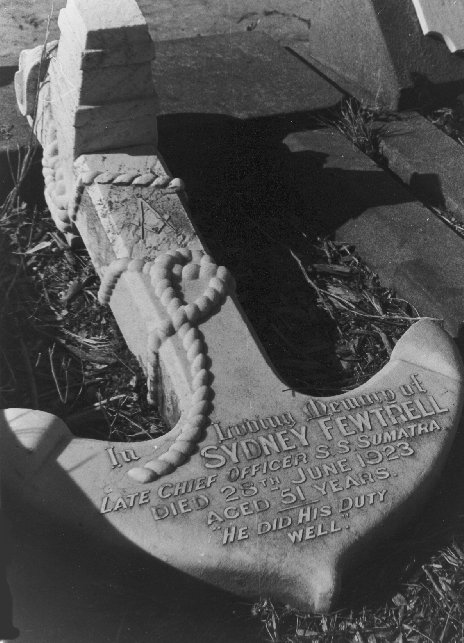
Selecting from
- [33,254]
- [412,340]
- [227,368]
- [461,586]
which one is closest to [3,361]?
[33,254]

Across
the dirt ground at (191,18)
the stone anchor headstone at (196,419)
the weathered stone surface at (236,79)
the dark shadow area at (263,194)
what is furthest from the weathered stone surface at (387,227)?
the dirt ground at (191,18)

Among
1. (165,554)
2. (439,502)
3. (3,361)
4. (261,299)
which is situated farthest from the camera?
(261,299)

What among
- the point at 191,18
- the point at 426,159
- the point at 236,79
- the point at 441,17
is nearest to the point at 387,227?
the point at 426,159

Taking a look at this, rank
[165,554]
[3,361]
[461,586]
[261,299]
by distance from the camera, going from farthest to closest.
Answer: [261,299], [3,361], [461,586], [165,554]

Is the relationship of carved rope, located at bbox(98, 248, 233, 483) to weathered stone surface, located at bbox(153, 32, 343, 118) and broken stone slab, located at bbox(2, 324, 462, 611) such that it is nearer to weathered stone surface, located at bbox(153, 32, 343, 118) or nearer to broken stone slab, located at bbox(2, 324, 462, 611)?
broken stone slab, located at bbox(2, 324, 462, 611)

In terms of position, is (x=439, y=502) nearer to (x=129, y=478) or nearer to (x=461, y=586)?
(x=461, y=586)

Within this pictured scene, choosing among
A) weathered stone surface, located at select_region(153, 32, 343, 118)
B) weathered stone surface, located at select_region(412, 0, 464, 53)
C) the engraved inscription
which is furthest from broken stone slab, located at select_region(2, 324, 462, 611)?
weathered stone surface, located at select_region(412, 0, 464, 53)

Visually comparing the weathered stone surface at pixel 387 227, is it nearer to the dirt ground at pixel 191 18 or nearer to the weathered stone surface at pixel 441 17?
the weathered stone surface at pixel 441 17

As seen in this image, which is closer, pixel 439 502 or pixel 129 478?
pixel 129 478
